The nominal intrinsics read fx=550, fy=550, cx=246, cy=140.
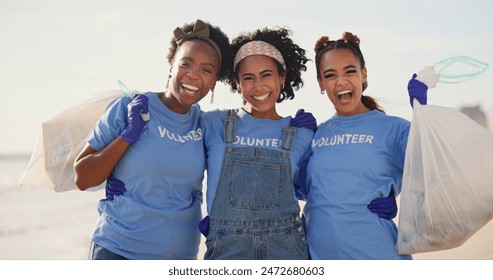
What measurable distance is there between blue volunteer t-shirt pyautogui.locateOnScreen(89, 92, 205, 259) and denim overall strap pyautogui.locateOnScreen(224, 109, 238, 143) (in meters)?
0.14

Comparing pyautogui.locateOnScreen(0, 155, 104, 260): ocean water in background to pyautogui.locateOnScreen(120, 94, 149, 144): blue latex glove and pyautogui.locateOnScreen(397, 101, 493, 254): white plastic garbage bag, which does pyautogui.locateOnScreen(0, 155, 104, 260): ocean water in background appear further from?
pyautogui.locateOnScreen(397, 101, 493, 254): white plastic garbage bag

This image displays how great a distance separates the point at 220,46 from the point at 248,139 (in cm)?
55

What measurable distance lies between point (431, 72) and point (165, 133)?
1172mm

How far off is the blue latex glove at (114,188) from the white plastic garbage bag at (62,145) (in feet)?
1.42

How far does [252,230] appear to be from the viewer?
230 centimetres

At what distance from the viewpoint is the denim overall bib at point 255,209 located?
2291 millimetres

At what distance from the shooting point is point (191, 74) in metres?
2.48

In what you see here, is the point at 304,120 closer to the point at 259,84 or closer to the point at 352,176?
the point at 259,84

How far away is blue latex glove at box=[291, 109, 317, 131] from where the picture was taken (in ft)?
8.40

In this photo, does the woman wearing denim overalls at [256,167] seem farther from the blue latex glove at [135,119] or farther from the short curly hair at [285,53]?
the blue latex glove at [135,119]
